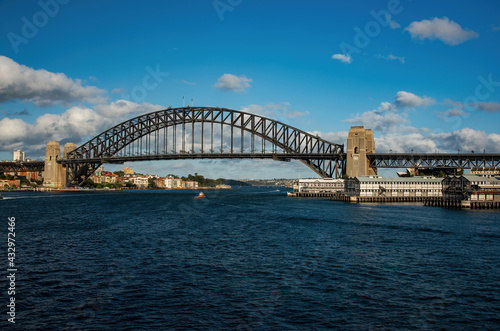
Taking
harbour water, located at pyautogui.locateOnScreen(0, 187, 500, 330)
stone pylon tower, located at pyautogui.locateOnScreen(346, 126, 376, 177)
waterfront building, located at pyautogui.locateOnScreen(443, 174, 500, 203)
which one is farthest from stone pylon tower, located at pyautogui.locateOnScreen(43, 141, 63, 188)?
waterfront building, located at pyautogui.locateOnScreen(443, 174, 500, 203)

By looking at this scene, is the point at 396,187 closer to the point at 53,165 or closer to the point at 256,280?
the point at 256,280

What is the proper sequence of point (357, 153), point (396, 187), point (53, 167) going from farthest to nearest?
1. point (53, 167)
2. point (357, 153)
3. point (396, 187)

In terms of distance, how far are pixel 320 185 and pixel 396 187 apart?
1153 inches

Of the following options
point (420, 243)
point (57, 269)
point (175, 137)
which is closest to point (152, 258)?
point (57, 269)

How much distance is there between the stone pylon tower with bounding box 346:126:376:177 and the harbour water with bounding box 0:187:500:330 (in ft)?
253

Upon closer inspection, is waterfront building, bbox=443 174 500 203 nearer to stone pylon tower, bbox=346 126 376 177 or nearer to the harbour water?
stone pylon tower, bbox=346 126 376 177

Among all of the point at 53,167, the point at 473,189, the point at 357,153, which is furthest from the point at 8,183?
the point at 473,189

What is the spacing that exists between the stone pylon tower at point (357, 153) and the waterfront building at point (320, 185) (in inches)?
221

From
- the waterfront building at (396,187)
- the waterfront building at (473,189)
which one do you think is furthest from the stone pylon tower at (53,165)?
the waterfront building at (473,189)

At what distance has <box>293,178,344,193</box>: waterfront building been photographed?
122 meters

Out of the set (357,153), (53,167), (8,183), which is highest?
(357,153)

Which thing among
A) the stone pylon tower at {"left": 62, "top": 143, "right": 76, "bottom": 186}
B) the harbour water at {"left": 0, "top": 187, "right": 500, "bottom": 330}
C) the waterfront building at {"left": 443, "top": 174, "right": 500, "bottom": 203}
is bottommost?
the harbour water at {"left": 0, "top": 187, "right": 500, "bottom": 330}

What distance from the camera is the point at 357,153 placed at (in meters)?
117

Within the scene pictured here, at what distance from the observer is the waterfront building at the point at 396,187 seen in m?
97.9
